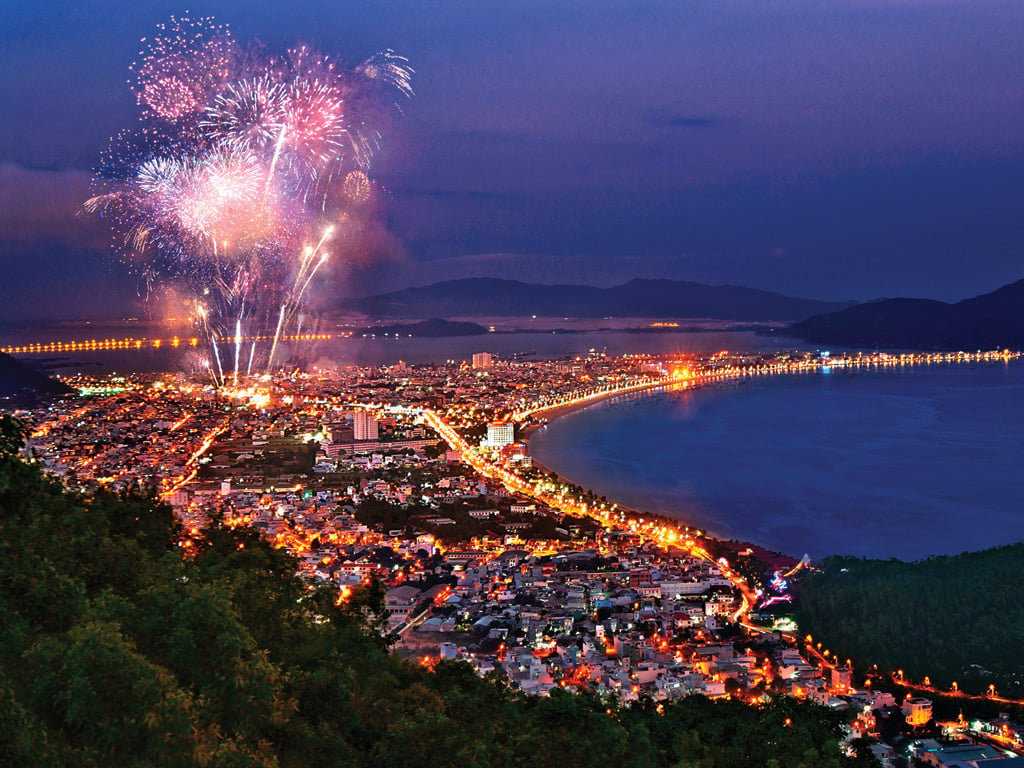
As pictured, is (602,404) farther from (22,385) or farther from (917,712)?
(917,712)

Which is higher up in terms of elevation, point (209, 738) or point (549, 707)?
point (209, 738)

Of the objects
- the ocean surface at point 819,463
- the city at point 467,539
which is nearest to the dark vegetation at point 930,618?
the city at point 467,539

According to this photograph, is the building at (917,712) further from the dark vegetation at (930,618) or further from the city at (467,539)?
the dark vegetation at (930,618)

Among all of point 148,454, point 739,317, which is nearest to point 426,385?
point 148,454

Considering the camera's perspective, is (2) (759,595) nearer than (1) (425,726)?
No

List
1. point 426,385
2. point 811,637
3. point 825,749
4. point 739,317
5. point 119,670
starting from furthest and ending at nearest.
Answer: point 739,317
point 426,385
point 811,637
point 825,749
point 119,670

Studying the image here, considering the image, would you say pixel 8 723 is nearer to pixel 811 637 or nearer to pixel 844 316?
pixel 811 637
